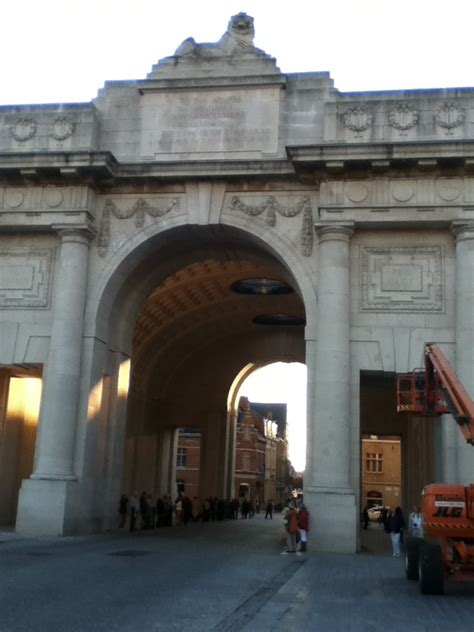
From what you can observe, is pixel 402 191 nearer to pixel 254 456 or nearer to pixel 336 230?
pixel 336 230

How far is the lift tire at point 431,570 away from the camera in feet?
40.7

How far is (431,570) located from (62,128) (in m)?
18.4

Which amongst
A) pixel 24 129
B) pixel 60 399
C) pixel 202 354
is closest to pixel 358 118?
pixel 24 129

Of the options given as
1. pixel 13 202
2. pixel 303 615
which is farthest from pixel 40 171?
pixel 303 615

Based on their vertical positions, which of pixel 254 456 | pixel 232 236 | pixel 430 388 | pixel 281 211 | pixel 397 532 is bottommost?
pixel 397 532

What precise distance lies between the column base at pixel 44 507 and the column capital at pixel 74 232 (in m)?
7.31

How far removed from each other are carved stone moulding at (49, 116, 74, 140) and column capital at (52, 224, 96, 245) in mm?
3014

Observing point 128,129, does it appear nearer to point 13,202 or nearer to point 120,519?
point 13,202

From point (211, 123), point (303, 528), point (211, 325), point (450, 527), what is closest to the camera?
point (450, 527)

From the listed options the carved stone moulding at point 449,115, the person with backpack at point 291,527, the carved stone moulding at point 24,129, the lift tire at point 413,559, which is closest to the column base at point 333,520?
the person with backpack at point 291,527

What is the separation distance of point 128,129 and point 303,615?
18500 millimetres

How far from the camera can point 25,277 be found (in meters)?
24.8

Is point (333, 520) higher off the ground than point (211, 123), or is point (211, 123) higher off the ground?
point (211, 123)

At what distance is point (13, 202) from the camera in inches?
982
